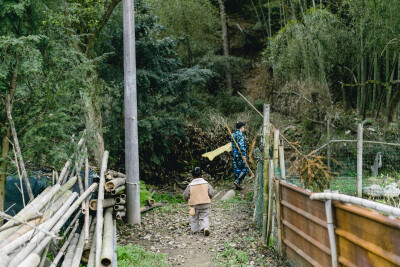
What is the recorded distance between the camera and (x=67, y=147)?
222 inches

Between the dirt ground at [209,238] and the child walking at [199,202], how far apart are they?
20 centimetres

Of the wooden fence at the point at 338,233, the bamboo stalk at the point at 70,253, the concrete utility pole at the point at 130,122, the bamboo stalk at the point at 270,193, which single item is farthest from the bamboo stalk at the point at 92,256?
the bamboo stalk at the point at 270,193

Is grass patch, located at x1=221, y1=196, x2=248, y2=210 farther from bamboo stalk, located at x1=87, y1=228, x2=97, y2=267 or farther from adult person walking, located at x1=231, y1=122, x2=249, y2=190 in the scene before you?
bamboo stalk, located at x1=87, y1=228, x2=97, y2=267

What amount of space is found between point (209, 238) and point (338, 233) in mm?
3915

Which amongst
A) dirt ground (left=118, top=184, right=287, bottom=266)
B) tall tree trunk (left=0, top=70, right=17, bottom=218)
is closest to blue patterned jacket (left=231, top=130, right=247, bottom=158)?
A: dirt ground (left=118, top=184, right=287, bottom=266)

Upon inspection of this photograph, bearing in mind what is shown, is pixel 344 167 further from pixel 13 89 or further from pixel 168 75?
pixel 13 89

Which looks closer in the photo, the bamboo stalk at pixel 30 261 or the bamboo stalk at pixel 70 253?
the bamboo stalk at pixel 30 261

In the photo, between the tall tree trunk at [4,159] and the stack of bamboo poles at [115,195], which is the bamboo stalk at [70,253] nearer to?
the tall tree trunk at [4,159]

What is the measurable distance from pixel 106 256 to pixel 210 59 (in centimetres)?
1613

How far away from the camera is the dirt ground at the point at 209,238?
18.7 ft

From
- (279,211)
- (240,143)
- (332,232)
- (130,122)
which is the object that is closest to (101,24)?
(130,122)

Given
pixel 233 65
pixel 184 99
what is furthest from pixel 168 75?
pixel 233 65

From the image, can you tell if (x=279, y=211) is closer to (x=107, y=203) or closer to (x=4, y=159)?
(x=107, y=203)

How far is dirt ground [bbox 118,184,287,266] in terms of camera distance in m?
5.70
